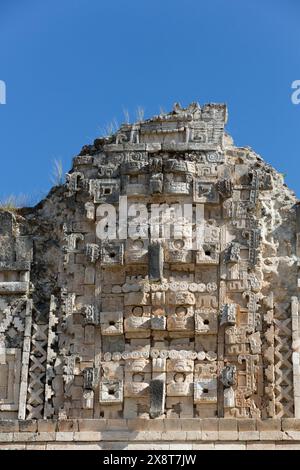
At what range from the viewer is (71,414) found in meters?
19.4

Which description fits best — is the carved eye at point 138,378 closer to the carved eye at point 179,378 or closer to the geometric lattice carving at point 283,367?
the carved eye at point 179,378

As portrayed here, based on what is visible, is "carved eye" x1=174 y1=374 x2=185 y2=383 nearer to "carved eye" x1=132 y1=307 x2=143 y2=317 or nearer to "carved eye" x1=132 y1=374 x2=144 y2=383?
"carved eye" x1=132 y1=374 x2=144 y2=383

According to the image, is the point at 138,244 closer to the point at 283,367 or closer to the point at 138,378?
the point at 138,378

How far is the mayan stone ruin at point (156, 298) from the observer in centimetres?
1920

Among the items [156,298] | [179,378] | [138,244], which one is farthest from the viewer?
[138,244]

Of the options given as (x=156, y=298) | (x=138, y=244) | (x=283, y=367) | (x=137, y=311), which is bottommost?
(x=283, y=367)

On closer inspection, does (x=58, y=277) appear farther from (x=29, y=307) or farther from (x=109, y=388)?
(x=109, y=388)

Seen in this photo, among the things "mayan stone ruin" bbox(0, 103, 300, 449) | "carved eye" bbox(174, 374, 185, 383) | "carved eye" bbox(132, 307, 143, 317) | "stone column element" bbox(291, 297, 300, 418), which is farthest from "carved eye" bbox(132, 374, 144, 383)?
"stone column element" bbox(291, 297, 300, 418)

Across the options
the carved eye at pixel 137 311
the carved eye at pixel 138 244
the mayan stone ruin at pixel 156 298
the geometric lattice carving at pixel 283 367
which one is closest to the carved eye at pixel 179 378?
the mayan stone ruin at pixel 156 298

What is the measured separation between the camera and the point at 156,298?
19844 millimetres

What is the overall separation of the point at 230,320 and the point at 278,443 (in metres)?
2.26

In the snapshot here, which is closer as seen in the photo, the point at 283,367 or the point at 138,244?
the point at 283,367

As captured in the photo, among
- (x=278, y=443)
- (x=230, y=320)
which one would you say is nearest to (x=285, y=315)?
(x=230, y=320)

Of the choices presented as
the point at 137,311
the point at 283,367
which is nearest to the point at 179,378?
the point at 137,311
